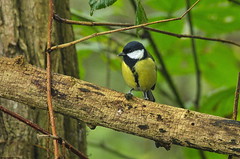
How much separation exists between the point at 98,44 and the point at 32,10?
0.69 m

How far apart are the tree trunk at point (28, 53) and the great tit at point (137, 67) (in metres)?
0.35

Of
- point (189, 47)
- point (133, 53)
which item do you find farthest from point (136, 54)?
point (189, 47)

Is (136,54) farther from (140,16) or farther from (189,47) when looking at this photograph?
(140,16)

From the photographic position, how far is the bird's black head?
2205 mm

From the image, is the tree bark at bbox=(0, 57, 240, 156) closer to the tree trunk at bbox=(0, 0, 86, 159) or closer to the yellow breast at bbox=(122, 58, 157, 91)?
A: the tree trunk at bbox=(0, 0, 86, 159)

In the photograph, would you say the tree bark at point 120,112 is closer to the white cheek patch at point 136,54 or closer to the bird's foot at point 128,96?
the bird's foot at point 128,96

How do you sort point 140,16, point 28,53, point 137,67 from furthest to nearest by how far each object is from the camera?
point 137,67
point 28,53
point 140,16

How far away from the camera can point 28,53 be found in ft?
6.19

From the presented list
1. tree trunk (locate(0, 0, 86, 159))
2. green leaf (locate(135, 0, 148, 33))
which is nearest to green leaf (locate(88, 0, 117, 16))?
green leaf (locate(135, 0, 148, 33))

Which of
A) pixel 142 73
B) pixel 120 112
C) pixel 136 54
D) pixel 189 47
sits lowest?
pixel 120 112

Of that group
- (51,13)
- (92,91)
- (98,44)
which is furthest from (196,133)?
(98,44)

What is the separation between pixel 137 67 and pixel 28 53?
2.00 ft

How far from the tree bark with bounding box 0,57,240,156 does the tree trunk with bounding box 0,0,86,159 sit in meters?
0.32

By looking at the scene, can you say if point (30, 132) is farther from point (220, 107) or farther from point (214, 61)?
point (214, 61)
